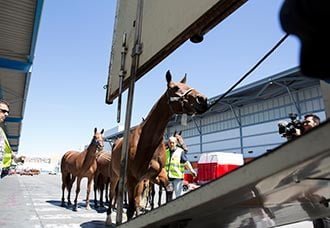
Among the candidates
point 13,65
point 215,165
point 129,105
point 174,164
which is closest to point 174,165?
point 174,164

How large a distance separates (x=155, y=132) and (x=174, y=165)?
2.85m

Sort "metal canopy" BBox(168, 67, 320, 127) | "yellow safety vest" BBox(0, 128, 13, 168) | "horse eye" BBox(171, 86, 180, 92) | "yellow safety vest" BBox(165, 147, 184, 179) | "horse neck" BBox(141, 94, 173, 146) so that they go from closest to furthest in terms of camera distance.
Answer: "horse eye" BBox(171, 86, 180, 92)
"horse neck" BBox(141, 94, 173, 146)
"yellow safety vest" BBox(0, 128, 13, 168)
"yellow safety vest" BBox(165, 147, 184, 179)
"metal canopy" BBox(168, 67, 320, 127)

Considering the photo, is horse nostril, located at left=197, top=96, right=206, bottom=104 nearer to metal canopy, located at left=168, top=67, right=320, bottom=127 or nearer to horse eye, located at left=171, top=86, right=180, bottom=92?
horse eye, located at left=171, top=86, right=180, bottom=92

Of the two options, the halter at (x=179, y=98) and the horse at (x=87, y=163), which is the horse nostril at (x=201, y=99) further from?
the horse at (x=87, y=163)

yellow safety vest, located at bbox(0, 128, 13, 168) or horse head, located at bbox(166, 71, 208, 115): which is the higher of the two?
horse head, located at bbox(166, 71, 208, 115)

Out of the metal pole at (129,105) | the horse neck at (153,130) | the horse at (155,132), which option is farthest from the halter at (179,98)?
the metal pole at (129,105)

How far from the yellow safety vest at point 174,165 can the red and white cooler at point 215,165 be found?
838 centimetres

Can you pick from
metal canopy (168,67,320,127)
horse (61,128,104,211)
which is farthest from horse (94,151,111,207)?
metal canopy (168,67,320,127)

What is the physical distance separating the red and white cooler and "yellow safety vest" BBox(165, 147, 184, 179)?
27.5 ft

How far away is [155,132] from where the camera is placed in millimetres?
3582

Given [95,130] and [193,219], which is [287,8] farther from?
[95,130]

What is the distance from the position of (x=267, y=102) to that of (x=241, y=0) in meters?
24.3

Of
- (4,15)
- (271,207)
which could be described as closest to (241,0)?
(271,207)

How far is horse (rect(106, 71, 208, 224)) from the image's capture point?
3.28 m
